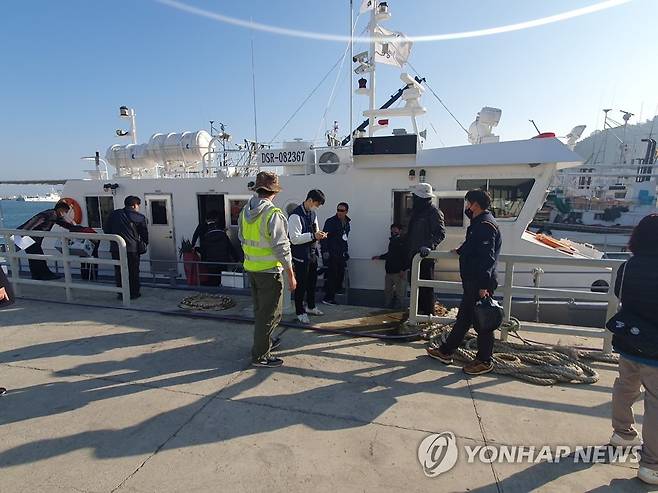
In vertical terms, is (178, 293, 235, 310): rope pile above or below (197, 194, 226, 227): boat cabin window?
A: below

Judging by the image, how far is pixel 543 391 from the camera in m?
3.32

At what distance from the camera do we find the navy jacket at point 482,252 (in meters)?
3.39

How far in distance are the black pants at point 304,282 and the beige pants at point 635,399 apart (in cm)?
336

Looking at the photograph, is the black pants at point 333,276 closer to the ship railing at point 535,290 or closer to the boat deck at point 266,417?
the boat deck at point 266,417

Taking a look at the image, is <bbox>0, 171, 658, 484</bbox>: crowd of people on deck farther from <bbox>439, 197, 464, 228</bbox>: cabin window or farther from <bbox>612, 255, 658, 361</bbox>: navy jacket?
<bbox>439, 197, 464, 228</bbox>: cabin window

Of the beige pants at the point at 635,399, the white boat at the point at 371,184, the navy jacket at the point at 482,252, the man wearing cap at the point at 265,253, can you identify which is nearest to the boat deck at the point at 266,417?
the beige pants at the point at 635,399

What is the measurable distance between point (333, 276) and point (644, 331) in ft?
13.5

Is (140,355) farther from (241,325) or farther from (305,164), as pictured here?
(305,164)

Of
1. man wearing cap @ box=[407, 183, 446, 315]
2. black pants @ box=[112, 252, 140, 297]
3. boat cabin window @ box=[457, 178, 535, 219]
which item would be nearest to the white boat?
boat cabin window @ box=[457, 178, 535, 219]

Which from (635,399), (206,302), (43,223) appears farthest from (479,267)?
(43,223)

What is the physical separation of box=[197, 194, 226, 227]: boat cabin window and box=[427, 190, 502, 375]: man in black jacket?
17.6 ft

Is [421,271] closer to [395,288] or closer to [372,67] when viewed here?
[395,288]

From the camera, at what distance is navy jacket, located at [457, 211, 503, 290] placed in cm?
339

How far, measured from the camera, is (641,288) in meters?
2.26
